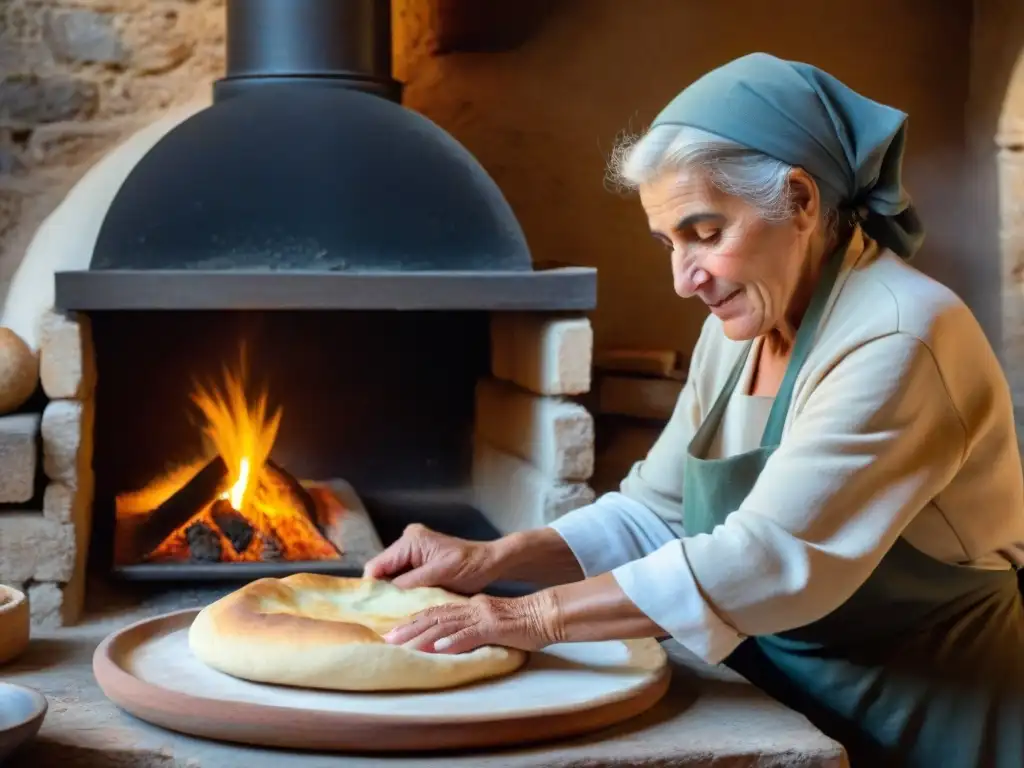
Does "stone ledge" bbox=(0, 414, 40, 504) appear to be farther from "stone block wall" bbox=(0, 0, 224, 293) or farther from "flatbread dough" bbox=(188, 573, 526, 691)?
"flatbread dough" bbox=(188, 573, 526, 691)

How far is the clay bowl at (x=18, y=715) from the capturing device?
1.16 meters

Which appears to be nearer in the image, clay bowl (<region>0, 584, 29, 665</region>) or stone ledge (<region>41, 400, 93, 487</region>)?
clay bowl (<region>0, 584, 29, 665</region>)

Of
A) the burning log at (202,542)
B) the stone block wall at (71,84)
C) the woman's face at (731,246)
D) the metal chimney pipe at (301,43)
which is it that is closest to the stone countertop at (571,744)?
the woman's face at (731,246)

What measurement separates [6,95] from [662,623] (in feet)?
7.51

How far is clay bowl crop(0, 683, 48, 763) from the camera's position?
3.81 feet

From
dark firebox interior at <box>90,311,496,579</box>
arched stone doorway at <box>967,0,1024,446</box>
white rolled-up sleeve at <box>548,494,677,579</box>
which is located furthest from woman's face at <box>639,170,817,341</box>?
arched stone doorway at <box>967,0,1024,446</box>

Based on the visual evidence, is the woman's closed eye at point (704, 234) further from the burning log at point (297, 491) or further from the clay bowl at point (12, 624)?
the burning log at point (297, 491)

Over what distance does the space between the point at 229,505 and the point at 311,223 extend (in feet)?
2.11

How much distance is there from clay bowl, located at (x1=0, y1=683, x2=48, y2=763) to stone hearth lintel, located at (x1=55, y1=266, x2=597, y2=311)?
113 cm

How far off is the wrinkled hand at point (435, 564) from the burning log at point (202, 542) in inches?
40.3

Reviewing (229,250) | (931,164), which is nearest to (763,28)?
(931,164)

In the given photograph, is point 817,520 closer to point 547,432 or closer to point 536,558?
point 536,558

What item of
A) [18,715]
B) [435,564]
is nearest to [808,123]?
[435,564]

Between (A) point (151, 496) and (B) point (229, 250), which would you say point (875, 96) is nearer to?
(B) point (229, 250)
